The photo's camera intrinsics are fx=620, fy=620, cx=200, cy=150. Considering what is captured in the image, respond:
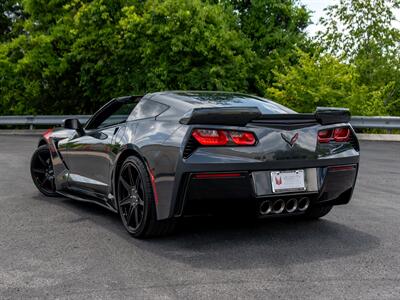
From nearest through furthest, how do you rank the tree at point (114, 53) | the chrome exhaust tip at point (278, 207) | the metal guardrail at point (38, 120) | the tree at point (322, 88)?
the chrome exhaust tip at point (278, 207) < the tree at point (322, 88) < the metal guardrail at point (38, 120) < the tree at point (114, 53)

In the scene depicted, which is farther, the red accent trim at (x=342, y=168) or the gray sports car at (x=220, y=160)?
the red accent trim at (x=342, y=168)

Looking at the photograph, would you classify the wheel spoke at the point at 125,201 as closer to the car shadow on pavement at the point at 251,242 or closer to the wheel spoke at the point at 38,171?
the car shadow on pavement at the point at 251,242

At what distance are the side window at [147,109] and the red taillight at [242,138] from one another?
81 centimetres

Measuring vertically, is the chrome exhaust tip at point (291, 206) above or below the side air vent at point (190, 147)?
below

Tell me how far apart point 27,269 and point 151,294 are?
1.07 m

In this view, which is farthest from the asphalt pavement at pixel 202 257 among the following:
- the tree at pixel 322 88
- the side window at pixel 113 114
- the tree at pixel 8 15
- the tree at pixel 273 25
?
the tree at pixel 8 15

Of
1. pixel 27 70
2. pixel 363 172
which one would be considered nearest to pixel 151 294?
pixel 363 172

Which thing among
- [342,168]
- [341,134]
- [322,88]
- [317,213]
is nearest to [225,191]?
[342,168]

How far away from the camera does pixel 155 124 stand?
507 cm

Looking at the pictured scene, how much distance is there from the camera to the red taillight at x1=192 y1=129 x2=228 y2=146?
4570 millimetres

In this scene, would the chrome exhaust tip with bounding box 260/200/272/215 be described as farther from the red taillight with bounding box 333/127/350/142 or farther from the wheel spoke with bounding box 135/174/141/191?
the wheel spoke with bounding box 135/174/141/191

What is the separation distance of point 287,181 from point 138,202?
1246 mm

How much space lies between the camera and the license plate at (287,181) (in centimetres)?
466

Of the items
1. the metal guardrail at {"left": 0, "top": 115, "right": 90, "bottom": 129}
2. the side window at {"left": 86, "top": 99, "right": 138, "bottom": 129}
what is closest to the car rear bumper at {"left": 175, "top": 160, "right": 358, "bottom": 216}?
the side window at {"left": 86, "top": 99, "right": 138, "bottom": 129}
